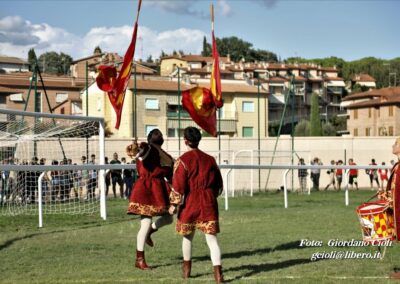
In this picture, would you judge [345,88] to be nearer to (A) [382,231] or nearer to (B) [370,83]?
(B) [370,83]

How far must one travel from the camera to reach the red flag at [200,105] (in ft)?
34.1

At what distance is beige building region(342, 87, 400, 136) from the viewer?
295 ft

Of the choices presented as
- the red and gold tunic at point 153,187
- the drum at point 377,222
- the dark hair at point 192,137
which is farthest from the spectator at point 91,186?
the drum at point 377,222

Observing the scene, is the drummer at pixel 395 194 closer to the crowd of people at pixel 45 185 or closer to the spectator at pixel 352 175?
the crowd of people at pixel 45 185

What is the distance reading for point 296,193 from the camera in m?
32.5

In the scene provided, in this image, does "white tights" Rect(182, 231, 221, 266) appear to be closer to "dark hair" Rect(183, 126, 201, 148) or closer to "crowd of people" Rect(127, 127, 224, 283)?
"crowd of people" Rect(127, 127, 224, 283)

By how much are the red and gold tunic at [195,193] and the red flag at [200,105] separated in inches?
59.1

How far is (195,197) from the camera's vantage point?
8953 millimetres

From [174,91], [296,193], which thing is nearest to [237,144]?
[296,193]

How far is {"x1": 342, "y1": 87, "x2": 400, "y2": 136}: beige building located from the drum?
78.2m

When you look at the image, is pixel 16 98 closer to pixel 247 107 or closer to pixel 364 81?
pixel 247 107

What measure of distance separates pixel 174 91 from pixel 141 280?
43.7 meters

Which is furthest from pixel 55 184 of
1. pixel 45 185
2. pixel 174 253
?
pixel 174 253

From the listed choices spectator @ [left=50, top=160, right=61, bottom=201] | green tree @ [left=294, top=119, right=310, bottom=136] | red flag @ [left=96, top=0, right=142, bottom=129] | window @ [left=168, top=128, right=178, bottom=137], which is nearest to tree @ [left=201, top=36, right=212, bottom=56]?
green tree @ [left=294, top=119, right=310, bottom=136]
